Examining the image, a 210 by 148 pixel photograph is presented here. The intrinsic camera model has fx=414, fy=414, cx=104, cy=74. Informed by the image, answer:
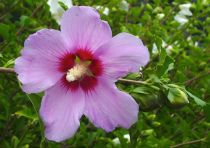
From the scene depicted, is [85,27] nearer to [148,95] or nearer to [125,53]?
[125,53]

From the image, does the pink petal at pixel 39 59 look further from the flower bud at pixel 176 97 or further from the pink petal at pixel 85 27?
the flower bud at pixel 176 97

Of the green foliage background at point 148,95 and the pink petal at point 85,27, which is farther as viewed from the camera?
the green foliage background at point 148,95

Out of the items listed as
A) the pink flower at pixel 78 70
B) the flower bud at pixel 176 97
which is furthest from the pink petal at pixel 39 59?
the flower bud at pixel 176 97

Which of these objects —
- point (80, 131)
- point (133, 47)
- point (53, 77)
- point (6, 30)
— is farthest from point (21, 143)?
point (133, 47)

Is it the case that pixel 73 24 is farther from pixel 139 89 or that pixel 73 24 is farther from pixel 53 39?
pixel 139 89

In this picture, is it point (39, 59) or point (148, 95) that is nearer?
point (39, 59)

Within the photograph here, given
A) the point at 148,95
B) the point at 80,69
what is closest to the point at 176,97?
the point at 148,95

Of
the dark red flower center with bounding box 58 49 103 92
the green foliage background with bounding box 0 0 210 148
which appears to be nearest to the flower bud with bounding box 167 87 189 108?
the green foliage background with bounding box 0 0 210 148
